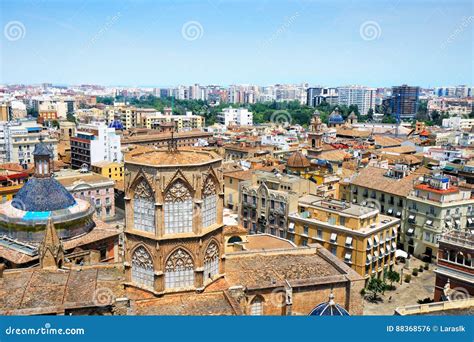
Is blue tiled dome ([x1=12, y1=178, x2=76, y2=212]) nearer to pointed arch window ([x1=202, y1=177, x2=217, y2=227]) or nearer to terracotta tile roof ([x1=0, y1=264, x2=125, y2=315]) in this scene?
terracotta tile roof ([x1=0, y1=264, x2=125, y2=315])

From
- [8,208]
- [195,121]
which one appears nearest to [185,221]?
[8,208]

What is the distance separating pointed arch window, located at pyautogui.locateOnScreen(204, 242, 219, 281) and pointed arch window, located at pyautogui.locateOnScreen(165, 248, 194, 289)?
1.60 feet

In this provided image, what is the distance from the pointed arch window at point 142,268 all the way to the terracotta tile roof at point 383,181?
23.4 m

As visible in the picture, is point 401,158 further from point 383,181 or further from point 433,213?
point 433,213

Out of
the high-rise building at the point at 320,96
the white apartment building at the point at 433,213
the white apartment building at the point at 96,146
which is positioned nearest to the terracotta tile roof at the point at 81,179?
the white apartment building at the point at 96,146

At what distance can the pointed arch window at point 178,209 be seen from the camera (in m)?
13.4

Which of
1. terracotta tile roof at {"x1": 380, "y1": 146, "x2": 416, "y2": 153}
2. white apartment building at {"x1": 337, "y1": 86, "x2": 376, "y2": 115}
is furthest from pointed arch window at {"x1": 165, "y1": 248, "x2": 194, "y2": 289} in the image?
white apartment building at {"x1": 337, "y1": 86, "x2": 376, "y2": 115}

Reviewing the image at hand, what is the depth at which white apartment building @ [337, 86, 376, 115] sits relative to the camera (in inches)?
5610

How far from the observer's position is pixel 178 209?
Result: 1352cm

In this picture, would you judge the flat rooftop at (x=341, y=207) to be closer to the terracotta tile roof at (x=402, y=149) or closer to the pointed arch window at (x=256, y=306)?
the pointed arch window at (x=256, y=306)

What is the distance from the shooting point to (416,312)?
13422mm

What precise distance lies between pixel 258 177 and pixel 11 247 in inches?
738

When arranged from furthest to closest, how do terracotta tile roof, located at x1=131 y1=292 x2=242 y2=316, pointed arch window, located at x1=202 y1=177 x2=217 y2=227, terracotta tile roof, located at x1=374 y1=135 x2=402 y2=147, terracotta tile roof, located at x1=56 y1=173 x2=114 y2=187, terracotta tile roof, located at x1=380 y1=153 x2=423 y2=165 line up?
1. terracotta tile roof, located at x1=374 y1=135 x2=402 y2=147
2. terracotta tile roof, located at x1=380 y1=153 x2=423 y2=165
3. terracotta tile roof, located at x1=56 y1=173 x2=114 y2=187
4. pointed arch window, located at x1=202 y1=177 x2=217 y2=227
5. terracotta tile roof, located at x1=131 y1=292 x2=242 y2=316

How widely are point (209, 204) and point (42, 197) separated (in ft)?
35.6
